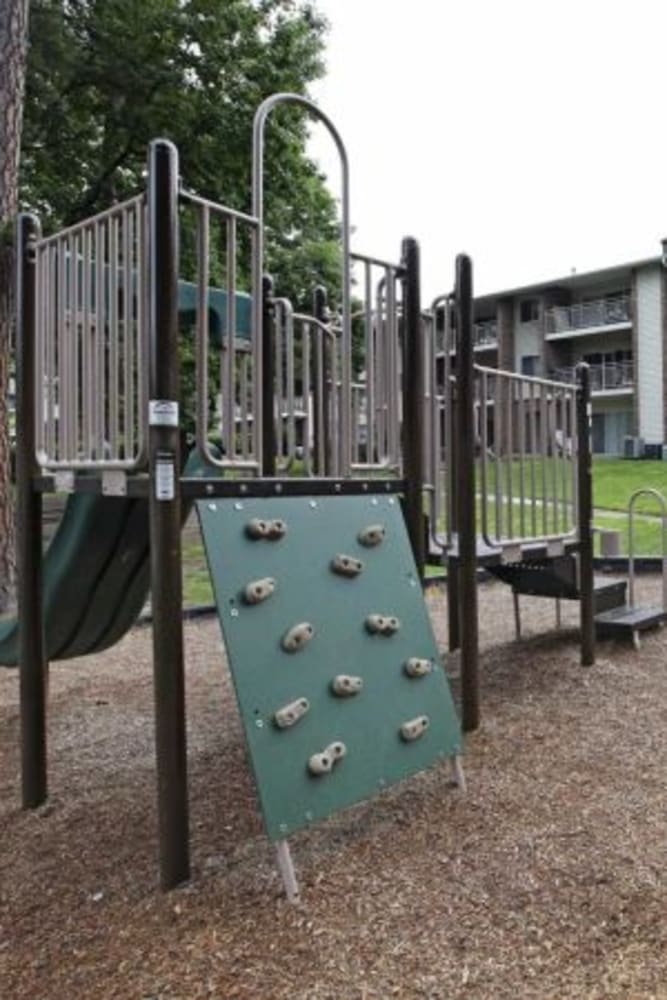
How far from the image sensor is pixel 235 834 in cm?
304

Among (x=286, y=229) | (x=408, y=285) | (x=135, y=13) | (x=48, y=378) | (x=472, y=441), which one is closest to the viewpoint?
(x=48, y=378)

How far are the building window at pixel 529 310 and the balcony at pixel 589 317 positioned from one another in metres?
0.67

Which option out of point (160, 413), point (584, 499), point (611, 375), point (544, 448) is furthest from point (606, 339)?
point (160, 413)

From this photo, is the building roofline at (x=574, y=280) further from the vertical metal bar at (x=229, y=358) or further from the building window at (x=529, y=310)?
the vertical metal bar at (x=229, y=358)

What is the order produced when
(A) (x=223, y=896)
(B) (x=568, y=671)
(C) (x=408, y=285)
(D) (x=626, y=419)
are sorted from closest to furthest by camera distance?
(A) (x=223, y=896), (C) (x=408, y=285), (B) (x=568, y=671), (D) (x=626, y=419)

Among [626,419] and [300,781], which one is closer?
[300,781]

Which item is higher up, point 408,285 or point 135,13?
point 135,13

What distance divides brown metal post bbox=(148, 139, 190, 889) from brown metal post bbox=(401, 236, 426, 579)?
1309 millimetres

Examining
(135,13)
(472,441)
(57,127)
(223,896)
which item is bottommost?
(223,896)

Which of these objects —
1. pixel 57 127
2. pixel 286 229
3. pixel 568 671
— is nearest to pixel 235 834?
pixel 568 671

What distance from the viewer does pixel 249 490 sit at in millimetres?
2910

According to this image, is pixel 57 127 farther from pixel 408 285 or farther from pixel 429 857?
pixel 429 857

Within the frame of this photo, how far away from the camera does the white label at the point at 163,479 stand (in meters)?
2.64

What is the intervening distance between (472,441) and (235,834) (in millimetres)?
2007
